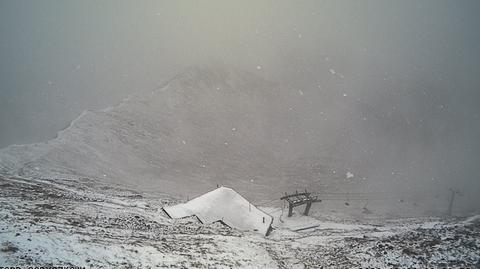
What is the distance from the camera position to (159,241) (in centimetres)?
1544

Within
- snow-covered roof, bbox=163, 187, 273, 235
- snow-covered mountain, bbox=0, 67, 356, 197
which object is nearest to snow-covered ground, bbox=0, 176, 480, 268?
snow-covered roof, bbox=163, 187, 273, 235

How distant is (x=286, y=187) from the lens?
3706cm

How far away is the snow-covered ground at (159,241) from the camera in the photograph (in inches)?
498

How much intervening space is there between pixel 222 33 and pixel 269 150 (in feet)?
142

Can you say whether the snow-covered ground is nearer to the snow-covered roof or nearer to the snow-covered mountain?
the snow-covered roof

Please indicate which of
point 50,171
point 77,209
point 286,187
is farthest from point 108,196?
point 286,187

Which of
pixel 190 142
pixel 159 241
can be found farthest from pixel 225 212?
pixel 190 142

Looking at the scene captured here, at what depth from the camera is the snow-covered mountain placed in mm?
29609

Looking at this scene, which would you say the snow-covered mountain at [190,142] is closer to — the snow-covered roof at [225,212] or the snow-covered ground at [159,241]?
the snow-covered ground at [159,241]

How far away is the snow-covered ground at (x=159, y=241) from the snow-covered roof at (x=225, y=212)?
2.89ft

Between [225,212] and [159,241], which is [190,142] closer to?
[225,212]

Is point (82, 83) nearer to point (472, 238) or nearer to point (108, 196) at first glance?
point (108, 196)

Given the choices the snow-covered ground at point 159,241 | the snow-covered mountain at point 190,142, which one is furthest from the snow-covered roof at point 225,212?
the snow-covered mountain at point 190,142

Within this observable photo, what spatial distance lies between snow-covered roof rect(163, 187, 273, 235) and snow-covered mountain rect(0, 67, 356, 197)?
342 inches
